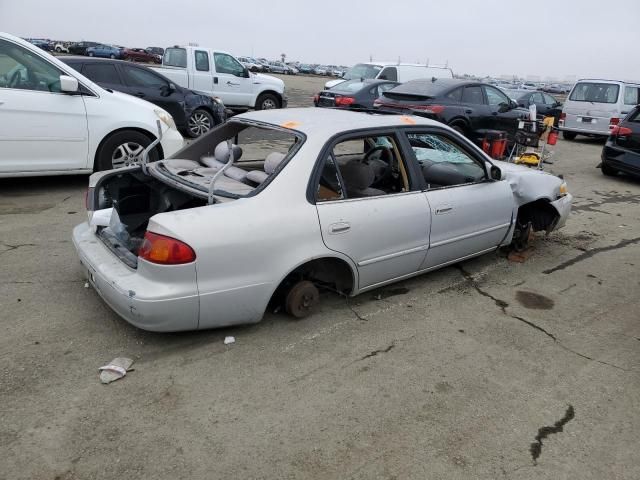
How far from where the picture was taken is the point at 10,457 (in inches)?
91.2

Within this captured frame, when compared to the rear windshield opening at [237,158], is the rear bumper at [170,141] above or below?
below

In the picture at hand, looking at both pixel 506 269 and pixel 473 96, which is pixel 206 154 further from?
pixel 473 96

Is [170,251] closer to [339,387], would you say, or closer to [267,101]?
[339,387]

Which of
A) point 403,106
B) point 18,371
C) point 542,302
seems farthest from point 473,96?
point 18,371

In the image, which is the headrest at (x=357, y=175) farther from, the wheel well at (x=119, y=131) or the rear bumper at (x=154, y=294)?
the wheel well at (x=119, y=131)

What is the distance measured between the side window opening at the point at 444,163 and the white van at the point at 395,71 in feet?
41.3

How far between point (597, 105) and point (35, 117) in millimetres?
13671

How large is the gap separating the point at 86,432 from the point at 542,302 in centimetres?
347

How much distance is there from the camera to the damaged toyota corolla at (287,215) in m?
3.00

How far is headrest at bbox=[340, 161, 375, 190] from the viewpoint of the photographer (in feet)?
12.8

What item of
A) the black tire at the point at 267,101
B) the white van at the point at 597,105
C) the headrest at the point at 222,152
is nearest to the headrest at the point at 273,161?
the headrest at the point at 222,152

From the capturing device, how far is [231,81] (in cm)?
1399

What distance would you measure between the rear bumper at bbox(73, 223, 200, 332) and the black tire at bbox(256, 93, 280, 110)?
12.3m

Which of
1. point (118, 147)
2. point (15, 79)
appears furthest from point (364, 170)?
point (15, 79)
